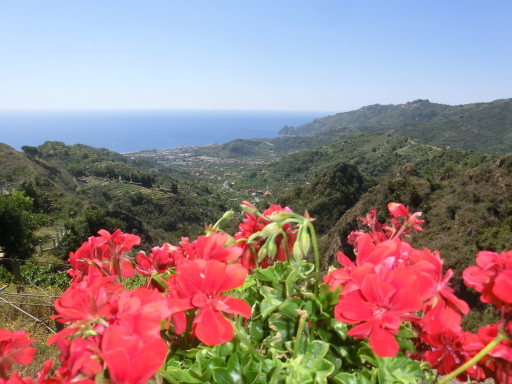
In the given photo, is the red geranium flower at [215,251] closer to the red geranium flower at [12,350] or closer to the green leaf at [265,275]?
the green leaf at [265,275]

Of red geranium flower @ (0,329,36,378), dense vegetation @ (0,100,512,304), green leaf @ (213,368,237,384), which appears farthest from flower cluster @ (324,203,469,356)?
dense vegetation @ (0,100,512,304)

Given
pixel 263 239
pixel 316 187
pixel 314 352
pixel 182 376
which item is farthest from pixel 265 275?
pixel 316 187

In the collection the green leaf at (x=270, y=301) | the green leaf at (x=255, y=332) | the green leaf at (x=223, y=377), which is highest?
the green leaf at (x=270, y=301)

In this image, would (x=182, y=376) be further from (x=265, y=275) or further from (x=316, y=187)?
(x=316, y=187)

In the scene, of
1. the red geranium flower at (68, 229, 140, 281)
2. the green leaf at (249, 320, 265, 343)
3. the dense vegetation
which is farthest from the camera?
the dense vegetation

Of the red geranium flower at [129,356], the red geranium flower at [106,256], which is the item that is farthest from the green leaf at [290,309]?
the red geranium flower at [106,256]

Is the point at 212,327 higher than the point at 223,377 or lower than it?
higher

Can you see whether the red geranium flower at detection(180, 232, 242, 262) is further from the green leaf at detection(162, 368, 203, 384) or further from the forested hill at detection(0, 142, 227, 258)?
the forested hill at detection(0, 142, 227, 258)

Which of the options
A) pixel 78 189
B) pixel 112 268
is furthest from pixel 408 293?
pixel 78 189

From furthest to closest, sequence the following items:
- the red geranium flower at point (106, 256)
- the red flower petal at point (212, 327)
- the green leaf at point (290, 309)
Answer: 1. the red geranium flower at point (106, 256)
2. the green leaf at point (290, 309)
3. the red flower petal at point (212, 327)

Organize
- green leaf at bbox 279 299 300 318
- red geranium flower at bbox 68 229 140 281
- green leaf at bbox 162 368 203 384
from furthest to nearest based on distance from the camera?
red geranium flower at bbox 68 229 140 281, green leaf at bbox 279 299 300 318, green leaf at bbox 162 368 203 384

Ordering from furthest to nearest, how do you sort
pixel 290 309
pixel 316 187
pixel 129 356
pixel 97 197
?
1. pixel 97 197
2. pixel 316 187
3. pixel 290 309
4. pixel 129 356

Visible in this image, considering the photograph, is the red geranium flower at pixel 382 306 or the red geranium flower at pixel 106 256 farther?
the red geranium flower at pixel 106 256

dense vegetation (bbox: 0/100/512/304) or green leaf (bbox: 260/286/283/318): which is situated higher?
green leaf (bbox: 260/286/283/318)
